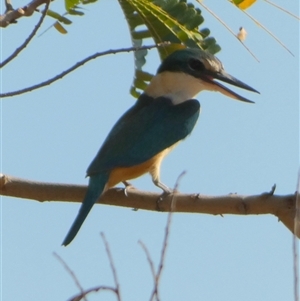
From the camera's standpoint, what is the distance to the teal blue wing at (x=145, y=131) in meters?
3.89

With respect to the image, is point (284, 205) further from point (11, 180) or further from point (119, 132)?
point (119, 132)

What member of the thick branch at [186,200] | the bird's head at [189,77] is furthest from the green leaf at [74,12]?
the bird's head at [189,77]

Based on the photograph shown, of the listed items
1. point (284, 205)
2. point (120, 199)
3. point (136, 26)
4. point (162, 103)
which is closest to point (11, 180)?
point (120, 199)

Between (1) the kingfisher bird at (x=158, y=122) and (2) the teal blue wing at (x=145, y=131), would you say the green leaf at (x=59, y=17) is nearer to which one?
(1) the kingfisher bird at (x=158, y=122)

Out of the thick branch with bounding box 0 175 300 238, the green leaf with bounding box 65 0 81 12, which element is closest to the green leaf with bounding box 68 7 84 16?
the green leaf with bounding box 65 0 81 12

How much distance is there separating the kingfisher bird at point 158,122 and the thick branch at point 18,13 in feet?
4.38

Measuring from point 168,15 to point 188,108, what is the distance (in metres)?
1.49

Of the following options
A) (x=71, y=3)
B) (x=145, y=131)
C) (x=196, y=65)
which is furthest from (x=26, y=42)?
(x=196, y=65)

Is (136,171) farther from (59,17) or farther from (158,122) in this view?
(59,17)

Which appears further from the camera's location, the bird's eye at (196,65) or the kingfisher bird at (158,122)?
the bird's eye at (196,65)

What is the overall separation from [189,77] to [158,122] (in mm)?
423

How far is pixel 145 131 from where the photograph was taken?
4.19 m

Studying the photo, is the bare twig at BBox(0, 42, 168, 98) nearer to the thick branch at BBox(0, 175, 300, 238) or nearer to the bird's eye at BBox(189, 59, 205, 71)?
the thick branch at BBox(0, 175, 300, 238)

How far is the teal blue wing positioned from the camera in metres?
3.89
